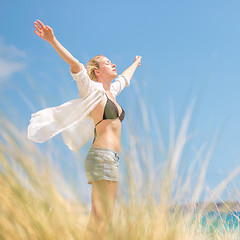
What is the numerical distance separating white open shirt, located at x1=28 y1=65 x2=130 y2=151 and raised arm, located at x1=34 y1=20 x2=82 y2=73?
9 centimetres

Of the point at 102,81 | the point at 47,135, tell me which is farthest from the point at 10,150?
the point at 102,81

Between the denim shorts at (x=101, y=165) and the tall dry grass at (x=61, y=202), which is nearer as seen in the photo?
the tall dry grass at (x=61, y=202)

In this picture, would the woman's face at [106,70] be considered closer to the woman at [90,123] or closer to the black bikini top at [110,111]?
the woman at [90,123]

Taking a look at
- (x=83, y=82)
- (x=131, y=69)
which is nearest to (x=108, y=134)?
(x=83, y=82)

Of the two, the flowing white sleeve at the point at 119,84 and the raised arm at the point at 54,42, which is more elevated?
the raised arm at the point at 54,42

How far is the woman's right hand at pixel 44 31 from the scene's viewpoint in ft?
7.32

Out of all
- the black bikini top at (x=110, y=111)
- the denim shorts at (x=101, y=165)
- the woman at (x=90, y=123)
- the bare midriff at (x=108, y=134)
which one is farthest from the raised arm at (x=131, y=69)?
the denim shorts at (x=101, y=165)

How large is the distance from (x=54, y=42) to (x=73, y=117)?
0.59 meters

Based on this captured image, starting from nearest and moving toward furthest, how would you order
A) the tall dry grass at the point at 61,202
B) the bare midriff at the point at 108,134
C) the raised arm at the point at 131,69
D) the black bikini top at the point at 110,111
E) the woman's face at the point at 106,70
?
the tall dry grass at the point at 61,202
the bare midriff at the point at 108,134
the black bikini top at the point at 110,111
the woman's face at the point at 106,70
the raised arm at the point at 131,69

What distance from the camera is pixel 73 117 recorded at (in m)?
2.52

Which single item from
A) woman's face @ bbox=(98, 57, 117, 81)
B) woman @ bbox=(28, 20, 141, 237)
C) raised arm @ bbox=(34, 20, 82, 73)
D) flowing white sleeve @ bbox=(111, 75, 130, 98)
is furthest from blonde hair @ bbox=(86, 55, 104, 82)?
raised arm @ bbox=(34, 20, 82, 73)

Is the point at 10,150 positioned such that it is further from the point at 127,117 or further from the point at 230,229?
the point at 230,229

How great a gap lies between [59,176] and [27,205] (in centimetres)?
17

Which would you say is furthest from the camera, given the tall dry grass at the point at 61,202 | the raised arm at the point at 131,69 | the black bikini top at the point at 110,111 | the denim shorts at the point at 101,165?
the raised arm at the point at 131,69
